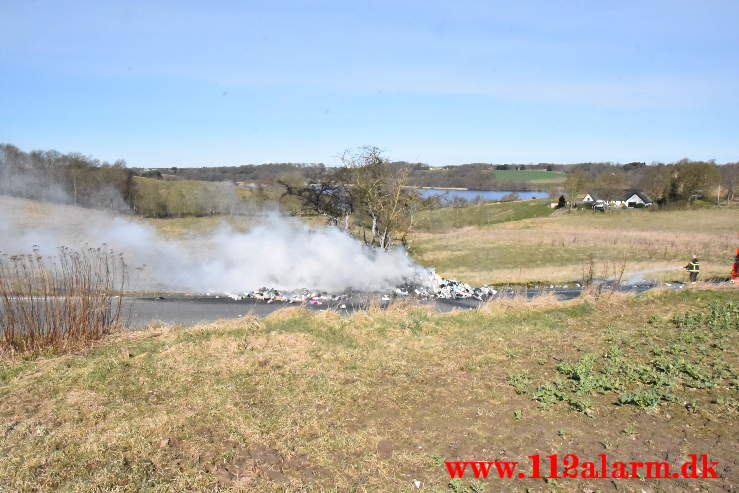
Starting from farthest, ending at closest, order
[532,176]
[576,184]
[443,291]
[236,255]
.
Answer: [532,176]
[576,184]
[236,255]
[443,291]

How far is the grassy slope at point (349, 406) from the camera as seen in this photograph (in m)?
5.18

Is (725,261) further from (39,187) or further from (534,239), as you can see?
(39,187)

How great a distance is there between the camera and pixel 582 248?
1439 inches

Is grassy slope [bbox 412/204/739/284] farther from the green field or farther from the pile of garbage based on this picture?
the green field

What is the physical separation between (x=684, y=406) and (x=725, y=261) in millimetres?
27376

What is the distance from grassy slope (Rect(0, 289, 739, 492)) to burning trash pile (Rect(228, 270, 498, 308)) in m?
8.35

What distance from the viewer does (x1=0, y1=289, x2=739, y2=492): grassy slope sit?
5184mm

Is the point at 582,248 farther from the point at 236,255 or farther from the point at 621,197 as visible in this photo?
the point at 621,197

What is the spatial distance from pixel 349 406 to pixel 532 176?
455 feet

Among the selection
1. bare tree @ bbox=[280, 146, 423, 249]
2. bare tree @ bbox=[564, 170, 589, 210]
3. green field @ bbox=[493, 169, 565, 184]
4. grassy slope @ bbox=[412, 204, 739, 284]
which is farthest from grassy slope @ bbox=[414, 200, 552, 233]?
green field @ bbox=[493, 169, 565, 184]

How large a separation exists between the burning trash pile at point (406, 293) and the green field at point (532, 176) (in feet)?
353

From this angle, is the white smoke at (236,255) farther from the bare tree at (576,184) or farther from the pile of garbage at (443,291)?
the bare tree at (576,184)

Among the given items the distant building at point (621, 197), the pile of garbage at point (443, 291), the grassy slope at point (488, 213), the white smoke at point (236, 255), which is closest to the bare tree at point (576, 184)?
the grassy slope at point (488, 213)

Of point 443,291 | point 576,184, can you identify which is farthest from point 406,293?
point 576,184
